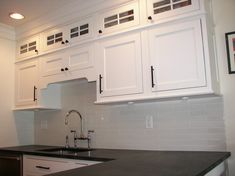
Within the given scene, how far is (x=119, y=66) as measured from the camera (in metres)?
2.59

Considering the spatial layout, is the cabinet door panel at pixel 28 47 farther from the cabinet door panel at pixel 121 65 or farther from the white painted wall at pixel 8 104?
the cabinet door panel at pixel 121 65

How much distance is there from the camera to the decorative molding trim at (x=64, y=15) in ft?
9.27

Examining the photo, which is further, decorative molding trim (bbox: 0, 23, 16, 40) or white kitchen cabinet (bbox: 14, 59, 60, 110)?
decorative molding trim (bbox: 0, 23, 16, 40)

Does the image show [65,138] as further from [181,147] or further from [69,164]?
[181,147]

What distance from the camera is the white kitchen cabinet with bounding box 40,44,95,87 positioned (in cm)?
283

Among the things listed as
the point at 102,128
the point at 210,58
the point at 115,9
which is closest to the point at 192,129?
the point at 210,58

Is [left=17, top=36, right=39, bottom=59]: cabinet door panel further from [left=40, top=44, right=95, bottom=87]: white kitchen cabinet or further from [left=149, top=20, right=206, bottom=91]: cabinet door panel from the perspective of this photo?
[left=149, top=20, right=206, bottom=91]: cabinet door panel

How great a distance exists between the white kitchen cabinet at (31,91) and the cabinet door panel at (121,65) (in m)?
1.08

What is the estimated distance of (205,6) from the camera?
2.22 metres

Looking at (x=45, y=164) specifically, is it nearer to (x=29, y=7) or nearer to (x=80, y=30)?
(x=80, y=30)

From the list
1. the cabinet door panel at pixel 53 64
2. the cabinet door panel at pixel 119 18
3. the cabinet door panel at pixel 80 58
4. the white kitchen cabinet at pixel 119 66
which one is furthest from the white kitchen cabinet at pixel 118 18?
the cabinet door panel at pixel 53 64

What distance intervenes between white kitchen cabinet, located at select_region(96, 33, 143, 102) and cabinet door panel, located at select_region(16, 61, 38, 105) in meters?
1.14

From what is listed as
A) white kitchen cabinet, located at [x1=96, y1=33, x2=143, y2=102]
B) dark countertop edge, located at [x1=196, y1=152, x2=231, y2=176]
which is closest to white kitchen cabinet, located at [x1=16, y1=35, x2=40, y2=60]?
white kitchen cabinet, located at [x1=96, y1=33, x2=143, y2=102]

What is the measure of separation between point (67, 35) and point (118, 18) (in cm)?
75
